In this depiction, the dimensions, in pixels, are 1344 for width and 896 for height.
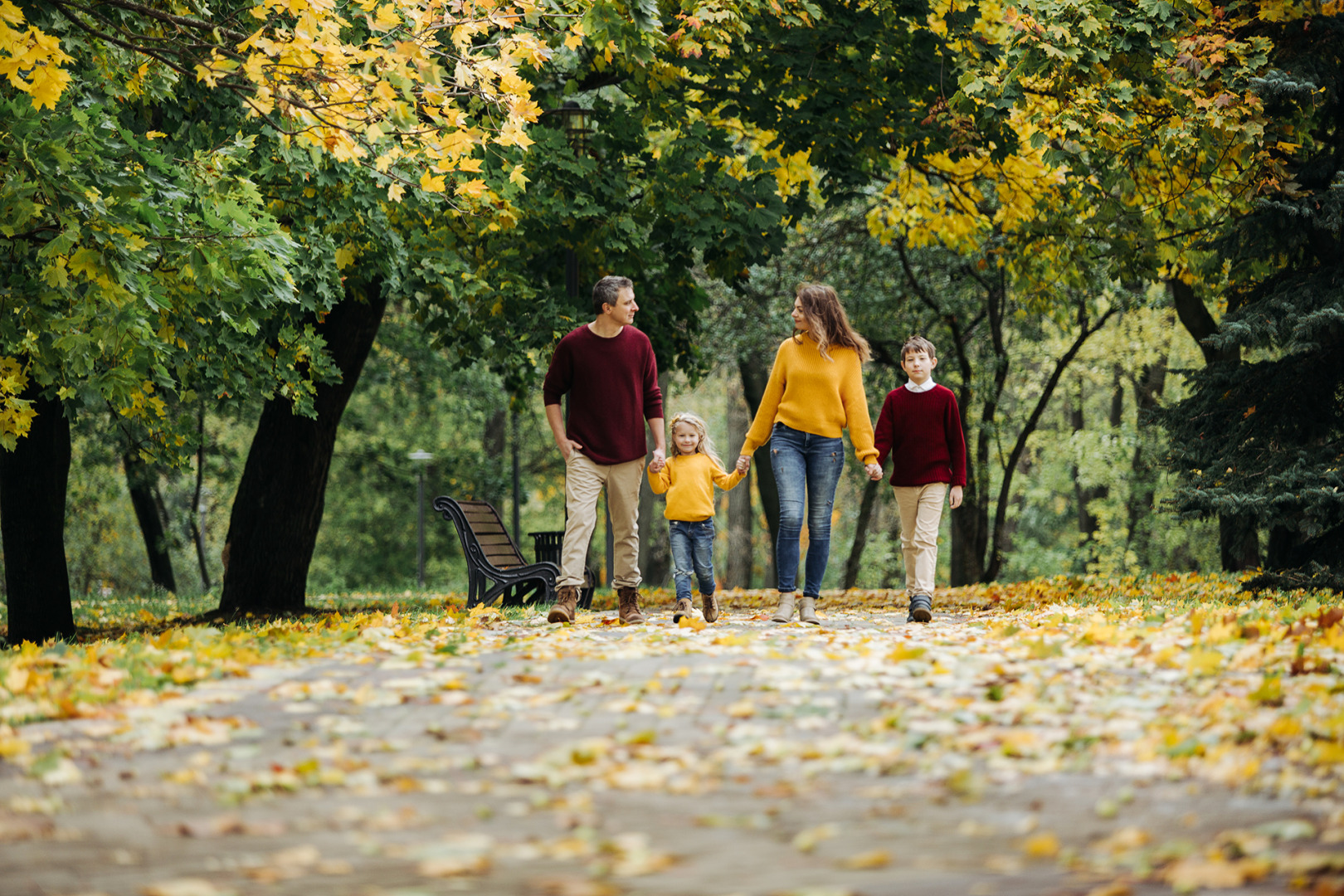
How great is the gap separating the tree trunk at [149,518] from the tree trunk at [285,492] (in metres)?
7.33

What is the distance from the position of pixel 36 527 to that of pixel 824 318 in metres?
8.50

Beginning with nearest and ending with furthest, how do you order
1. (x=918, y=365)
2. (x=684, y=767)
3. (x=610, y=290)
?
(x=684, y=767) → (x=610, y=290) → (x=918, y=365)

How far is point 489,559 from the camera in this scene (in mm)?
10539

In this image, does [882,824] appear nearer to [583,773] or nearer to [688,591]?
[583,773]

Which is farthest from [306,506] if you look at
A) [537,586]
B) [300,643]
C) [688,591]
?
[300,643]

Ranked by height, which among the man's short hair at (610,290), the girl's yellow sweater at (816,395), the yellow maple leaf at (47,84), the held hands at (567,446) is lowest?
the held hands at (567,446)

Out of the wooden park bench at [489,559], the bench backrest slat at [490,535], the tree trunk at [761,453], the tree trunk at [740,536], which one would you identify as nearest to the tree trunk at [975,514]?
the tree trunk at [761,453]

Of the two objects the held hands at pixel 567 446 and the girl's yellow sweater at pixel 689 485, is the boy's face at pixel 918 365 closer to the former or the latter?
the girl's yellow sweater at pixel 689 485

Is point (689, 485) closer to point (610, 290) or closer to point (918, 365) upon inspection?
point (610, 290)

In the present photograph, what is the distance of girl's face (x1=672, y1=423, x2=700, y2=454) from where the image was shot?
7.89 meters

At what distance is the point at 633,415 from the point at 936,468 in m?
2.16

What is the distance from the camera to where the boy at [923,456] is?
8.17m

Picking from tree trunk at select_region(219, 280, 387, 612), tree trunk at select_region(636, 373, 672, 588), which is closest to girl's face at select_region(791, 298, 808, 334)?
tree trunk at select_region(219, 280, 387, 612)

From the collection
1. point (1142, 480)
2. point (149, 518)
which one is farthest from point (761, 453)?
point (149, 518)
